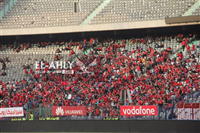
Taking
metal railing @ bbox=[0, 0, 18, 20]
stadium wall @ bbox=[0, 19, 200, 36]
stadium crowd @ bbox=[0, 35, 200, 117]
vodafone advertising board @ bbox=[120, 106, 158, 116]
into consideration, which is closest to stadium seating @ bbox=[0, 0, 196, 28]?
metal railing @ bbox=[0, 0, 18, 20]

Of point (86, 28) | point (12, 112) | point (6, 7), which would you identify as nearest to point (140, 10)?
point (86, 28)

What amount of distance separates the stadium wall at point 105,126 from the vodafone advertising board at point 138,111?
424 millimetres

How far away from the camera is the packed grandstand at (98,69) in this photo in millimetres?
24406

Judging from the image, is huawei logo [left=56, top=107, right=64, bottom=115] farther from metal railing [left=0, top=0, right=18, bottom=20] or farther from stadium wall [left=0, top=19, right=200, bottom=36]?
metal railing [left=0, top=0, right=18, bottom=20]

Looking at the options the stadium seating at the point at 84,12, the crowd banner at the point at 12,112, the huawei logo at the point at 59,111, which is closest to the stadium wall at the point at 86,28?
the stadium seating at the point at 84,12

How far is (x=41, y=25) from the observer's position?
123 ft

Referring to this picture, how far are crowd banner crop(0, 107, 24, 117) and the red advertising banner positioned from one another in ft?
6.78

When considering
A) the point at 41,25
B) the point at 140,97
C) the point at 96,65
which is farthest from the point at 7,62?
the point at 140,97

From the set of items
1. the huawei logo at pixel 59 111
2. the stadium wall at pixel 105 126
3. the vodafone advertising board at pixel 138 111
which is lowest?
the stadium wall at pixel 105 126

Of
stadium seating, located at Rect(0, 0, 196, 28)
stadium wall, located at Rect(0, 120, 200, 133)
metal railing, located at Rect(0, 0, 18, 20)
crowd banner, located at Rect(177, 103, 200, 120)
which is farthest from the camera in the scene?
→ metal railing, located at Rect(0, 0, 18, 20)

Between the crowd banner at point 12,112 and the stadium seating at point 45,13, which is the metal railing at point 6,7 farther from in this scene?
the crowd banner at point 12,112

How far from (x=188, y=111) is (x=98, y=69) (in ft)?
38.5

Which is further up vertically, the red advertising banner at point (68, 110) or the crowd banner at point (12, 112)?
the red advertising banner at point (68, 110)

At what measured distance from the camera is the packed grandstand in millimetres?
24406
